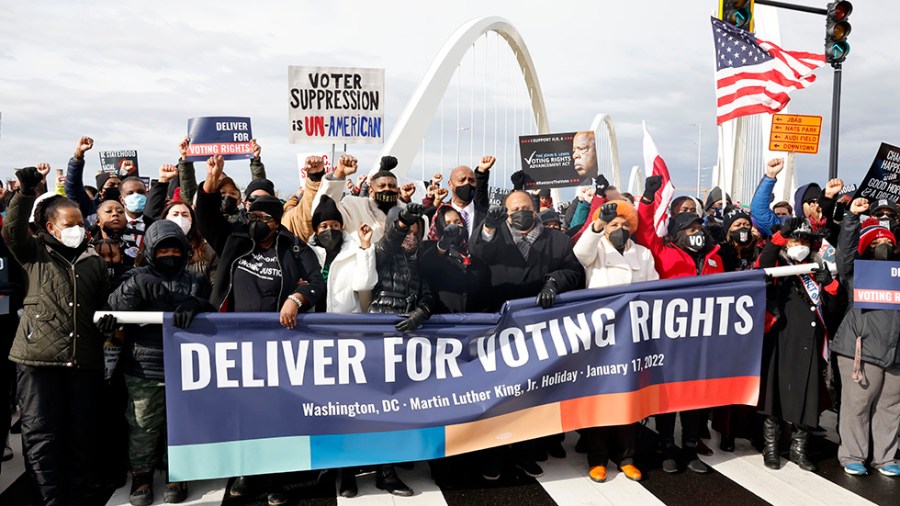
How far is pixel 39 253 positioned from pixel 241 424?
1.59m

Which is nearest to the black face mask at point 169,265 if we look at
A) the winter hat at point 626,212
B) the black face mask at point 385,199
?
the black face mask at point 385,199

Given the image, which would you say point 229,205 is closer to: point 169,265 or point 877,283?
point 169,265

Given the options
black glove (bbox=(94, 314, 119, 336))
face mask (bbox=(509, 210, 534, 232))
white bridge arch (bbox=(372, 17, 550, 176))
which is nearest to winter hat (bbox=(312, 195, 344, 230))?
face mask (bbox=(509, 210, 534, 232))

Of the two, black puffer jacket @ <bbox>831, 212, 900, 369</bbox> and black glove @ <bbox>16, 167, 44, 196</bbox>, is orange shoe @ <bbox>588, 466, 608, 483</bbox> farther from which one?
black glove @ <bbox>16, 167, 44, 196</bbox>

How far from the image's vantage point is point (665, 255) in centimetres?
498

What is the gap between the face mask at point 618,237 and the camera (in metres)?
4.63

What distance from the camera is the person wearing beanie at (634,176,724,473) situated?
4852 millimetres

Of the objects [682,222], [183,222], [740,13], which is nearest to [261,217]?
[183,222]

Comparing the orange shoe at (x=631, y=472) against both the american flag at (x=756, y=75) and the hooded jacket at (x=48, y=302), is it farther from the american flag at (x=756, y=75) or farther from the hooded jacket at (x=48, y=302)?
the american flag at (x=756, y=75)

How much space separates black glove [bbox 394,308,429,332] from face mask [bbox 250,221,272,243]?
1043 millimetres

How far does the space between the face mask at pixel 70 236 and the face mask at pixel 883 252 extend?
547 cm

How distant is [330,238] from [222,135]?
287 inches

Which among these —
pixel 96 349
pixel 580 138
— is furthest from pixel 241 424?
pixel 580 138

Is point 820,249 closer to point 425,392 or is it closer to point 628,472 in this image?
point 628,472
